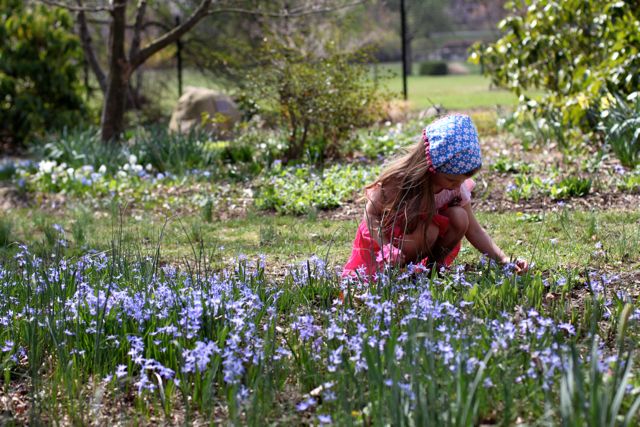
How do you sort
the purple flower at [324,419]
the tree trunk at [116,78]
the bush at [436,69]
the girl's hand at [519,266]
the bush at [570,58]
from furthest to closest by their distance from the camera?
the bush at [436,69] < the tree trunk at [116,78] < the bush at [570,58] < the girl's hand at [519,266] < the purple flower at [324,419]

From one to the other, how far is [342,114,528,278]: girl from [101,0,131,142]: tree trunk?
21.5 ft

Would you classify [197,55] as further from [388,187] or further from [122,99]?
[388,187]

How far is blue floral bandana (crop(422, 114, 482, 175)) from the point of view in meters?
3.95

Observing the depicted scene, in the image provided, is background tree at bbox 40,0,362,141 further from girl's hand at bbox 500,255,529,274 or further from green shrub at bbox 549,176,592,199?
girl's hand at bbox 500,255,529,274

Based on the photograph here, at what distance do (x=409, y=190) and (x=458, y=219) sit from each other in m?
0.31

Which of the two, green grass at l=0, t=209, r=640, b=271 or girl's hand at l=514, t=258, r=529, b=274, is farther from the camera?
green grass at l=0, t=209, r=640, b=271

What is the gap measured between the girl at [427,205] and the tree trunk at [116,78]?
6.57m

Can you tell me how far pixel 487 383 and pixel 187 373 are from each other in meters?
1.09

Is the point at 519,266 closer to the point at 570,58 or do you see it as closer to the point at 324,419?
the point at 324,419

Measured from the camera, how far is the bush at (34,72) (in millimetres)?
13719

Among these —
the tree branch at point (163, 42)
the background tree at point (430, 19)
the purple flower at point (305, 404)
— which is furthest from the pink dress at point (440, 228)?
the background tree at point (430, 19)

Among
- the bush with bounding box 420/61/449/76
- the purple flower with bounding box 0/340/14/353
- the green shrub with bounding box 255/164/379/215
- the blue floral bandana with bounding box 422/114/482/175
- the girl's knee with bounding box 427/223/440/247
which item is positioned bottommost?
the bush with bounding box 420/61/449/76

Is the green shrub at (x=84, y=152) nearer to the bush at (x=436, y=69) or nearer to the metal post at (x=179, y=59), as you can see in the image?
the metal post at (x=179, y=59)

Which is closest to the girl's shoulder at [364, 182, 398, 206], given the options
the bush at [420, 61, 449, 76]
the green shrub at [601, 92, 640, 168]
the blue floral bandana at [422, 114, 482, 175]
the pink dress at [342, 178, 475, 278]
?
the pink dress at [342, 178, 475, 278]
